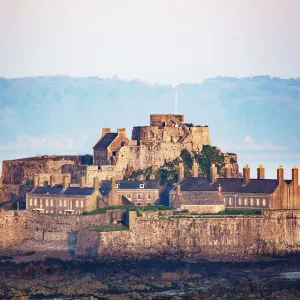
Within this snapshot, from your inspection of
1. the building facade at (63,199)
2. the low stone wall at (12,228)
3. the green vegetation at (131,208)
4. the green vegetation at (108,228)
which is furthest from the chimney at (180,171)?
the low stone wall at (12,228)

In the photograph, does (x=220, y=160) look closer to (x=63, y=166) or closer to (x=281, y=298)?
(x=63, y=166)

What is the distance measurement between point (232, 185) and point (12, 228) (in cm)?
1256

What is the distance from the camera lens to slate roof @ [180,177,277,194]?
108 m

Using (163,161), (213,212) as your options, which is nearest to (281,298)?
(213,212)

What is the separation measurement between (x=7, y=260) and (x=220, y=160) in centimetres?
1855

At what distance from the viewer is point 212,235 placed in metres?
103

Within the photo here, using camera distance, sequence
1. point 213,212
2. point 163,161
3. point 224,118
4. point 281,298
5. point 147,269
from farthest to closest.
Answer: point 224,118, point 163,161, point 213,212, point 147,269, point 281,298

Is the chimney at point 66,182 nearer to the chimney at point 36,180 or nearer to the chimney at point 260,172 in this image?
the chimney at point 36,180

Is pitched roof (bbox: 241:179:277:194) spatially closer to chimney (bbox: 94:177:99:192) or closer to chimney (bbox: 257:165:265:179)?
chimney (bbox: 257:165:265:179)

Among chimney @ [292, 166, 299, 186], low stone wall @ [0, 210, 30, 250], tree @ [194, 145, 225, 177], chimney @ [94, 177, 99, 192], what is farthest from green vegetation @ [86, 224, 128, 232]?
tree @ [194, 145, 225, 177]

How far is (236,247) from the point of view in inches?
4065

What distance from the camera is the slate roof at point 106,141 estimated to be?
379 feet

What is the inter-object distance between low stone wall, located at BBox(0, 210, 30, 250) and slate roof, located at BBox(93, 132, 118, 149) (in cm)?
925

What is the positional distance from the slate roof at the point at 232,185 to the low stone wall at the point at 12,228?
29.8 ft
